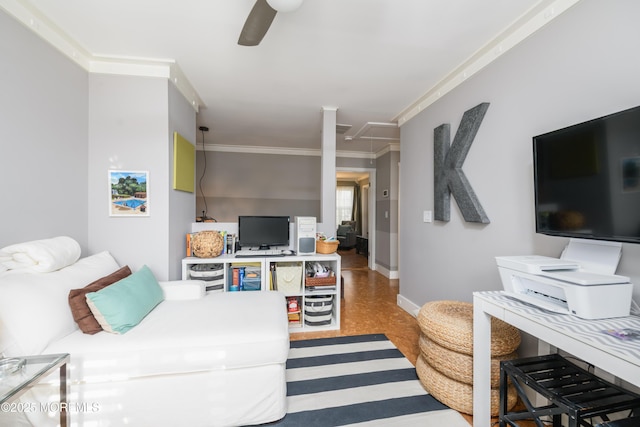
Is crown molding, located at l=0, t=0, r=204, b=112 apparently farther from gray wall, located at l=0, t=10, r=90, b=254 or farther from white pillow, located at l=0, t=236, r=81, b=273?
white pillow, located at l=0, t=236, r=81, b=273

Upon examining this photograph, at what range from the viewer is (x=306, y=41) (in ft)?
6.22

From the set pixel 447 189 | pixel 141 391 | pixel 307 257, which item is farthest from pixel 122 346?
pixel 447 189

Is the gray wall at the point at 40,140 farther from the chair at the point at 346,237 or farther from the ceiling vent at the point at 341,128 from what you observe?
the chair at the point at 346,237

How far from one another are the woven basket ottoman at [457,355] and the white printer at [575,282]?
1.16 ft

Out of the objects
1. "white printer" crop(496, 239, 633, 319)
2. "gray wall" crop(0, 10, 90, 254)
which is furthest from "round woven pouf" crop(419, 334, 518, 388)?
"gray wall" crop(0, 10, 90, 254)

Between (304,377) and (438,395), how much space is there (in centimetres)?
92

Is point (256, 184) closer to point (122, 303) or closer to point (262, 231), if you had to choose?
point (262, 231)

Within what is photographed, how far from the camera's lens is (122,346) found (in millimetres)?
1343

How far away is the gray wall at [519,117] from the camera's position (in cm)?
125

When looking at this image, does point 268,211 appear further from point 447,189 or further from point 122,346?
point 122,346

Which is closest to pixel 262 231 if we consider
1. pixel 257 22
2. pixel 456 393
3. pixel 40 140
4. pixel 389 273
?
pixel 40 140

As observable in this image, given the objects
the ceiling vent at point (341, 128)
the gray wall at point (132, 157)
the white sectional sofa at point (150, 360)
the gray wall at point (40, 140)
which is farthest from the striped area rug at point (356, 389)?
the ceiling vent at point (341, 128)

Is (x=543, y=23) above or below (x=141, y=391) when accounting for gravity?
above

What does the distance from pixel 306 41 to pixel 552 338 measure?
223cm
